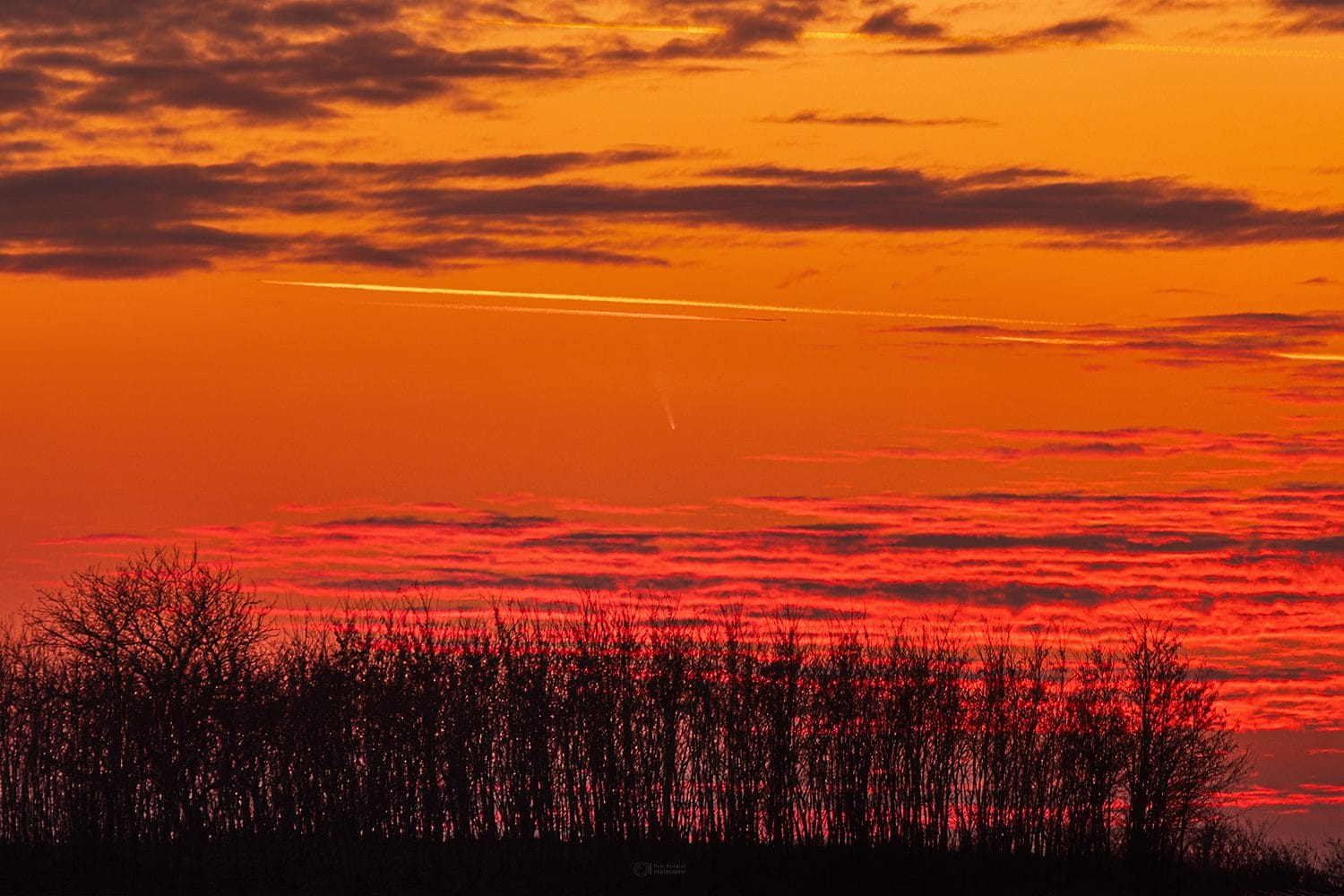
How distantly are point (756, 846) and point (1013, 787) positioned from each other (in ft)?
25.6

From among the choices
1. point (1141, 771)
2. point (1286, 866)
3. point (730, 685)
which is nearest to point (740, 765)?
point (730, 685)

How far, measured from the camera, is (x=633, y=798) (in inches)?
1969

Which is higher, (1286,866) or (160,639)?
(160,639)

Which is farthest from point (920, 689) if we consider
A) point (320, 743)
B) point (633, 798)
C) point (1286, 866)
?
point (320, 743)

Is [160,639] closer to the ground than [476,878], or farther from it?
farther from it

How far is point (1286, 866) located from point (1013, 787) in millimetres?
9285

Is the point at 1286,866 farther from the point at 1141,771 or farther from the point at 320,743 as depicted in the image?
the point at 320,743

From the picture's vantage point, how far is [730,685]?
51.7 meters

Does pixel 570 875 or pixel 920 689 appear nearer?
pixel 570 875

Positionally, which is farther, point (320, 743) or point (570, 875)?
point (320, 743)

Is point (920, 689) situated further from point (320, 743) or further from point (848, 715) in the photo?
point (320, 743)

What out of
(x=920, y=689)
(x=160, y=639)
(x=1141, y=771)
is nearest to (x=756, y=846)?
(x=920, y=689)

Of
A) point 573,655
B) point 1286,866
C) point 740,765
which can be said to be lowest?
point 1286,866

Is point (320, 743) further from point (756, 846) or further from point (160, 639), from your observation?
point (756, 846)
